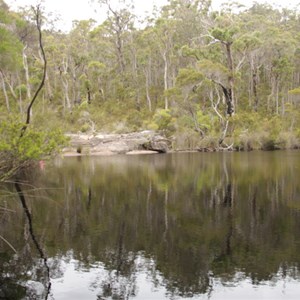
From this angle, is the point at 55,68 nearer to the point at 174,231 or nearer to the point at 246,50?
the point at 246,50

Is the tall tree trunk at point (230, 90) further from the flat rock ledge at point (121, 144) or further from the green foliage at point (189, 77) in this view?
the flat rock ledge at point (121, 144)

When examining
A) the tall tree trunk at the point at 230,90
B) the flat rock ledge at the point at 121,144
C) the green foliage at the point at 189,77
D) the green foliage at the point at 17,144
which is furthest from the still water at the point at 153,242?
the tall tree trunk at the point at 230,90

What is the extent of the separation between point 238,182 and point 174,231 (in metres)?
8.73

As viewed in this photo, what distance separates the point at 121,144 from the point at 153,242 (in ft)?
109

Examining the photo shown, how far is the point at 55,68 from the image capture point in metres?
59.7

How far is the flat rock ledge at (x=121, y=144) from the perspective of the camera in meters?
42.2

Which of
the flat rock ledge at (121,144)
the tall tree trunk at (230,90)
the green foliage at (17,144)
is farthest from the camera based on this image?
the tall tree trunk at (230,90)

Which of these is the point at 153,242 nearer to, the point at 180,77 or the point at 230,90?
the point at 180,77

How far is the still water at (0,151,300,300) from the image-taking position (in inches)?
286

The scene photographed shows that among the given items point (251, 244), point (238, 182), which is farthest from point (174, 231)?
point (238, 182)

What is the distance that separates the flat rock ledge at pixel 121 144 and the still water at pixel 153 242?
23.8 m

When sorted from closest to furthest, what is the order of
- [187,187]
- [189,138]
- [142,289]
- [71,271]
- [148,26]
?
[142,289], [71,271], [187,187], [189,138], [148,26]

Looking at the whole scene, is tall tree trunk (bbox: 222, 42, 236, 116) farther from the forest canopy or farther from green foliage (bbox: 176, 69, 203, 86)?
green foliage (bbox: 176, 69, 203, 86)

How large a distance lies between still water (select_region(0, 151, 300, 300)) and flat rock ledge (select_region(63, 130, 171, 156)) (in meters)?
23.8
